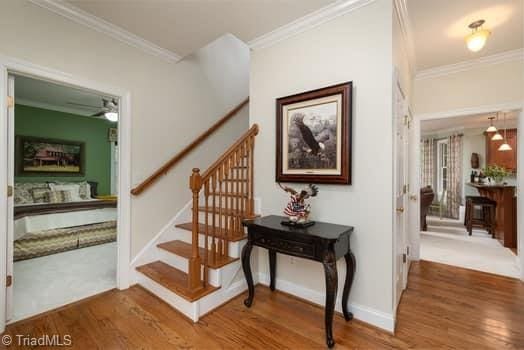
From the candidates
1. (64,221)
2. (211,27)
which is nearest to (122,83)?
(211,27)

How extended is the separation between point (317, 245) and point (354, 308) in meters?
0.76

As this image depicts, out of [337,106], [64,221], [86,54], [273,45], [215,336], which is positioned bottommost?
[215,336]

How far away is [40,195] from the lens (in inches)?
174

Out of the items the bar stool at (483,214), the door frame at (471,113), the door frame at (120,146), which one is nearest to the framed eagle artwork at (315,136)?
the door frame at (120,146)

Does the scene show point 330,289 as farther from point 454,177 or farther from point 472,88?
point 454,177

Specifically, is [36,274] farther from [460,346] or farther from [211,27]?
[460,346]

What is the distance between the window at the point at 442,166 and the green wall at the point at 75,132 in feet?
30.2

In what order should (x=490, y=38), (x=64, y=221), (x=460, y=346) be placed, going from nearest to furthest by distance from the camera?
(x=460, y=346) → (x=490, y=38) → (x=64, y=221)

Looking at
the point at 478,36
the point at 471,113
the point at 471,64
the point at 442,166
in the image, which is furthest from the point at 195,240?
the point at 442,166

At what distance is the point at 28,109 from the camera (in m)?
4.75

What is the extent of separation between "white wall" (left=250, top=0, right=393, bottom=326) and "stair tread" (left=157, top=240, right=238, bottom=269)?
651 mm

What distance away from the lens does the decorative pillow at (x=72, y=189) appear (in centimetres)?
472

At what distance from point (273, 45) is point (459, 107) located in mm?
2654

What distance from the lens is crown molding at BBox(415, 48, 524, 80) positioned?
9.27 feet
